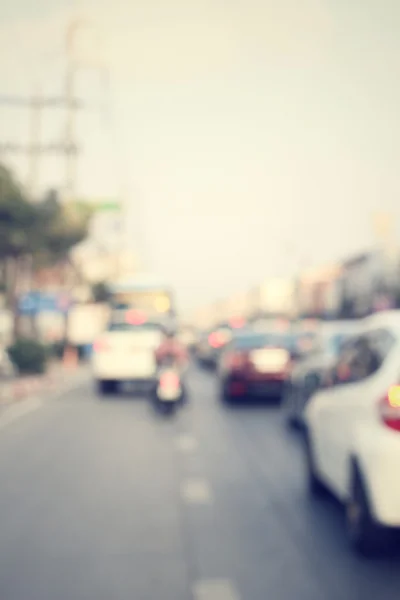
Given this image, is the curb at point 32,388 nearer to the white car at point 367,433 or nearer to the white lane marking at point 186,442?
the white lane marking at point 186,442

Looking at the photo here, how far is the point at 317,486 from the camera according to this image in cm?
826

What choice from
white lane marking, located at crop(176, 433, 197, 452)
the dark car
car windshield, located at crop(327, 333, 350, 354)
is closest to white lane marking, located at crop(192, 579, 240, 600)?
the dark car

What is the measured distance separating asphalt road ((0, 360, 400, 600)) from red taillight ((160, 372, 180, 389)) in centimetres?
209

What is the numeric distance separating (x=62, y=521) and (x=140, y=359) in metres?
14.4

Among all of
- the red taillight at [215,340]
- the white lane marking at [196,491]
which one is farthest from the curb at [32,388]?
the white lane marking at [196,491]

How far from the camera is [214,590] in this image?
211 inches

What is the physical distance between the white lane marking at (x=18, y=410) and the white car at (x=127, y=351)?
1.64 m

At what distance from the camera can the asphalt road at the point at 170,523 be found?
5.46m

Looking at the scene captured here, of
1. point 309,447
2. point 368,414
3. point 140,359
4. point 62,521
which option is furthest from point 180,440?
point 140,359

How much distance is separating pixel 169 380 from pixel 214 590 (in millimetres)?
10332

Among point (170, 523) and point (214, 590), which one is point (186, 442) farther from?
point (214, 590)

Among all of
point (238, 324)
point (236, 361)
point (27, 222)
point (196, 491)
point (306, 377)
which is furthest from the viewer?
point (238, 324)

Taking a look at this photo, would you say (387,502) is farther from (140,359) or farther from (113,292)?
(113,292)

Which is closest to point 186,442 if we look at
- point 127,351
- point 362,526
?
point 362,526
